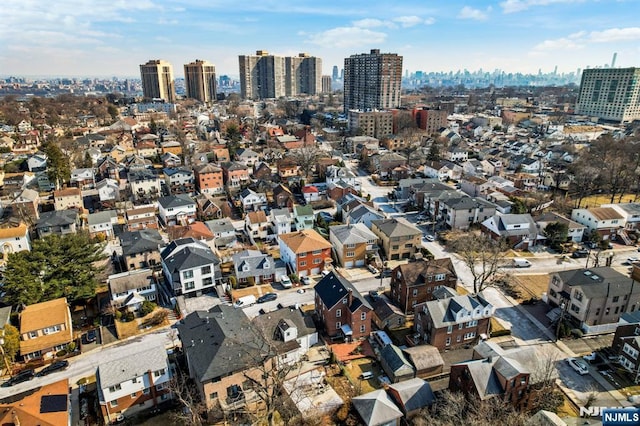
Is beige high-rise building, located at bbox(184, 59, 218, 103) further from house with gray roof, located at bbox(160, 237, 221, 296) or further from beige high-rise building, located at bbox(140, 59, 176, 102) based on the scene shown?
house with gray roof, located at bbox(160, 237, 221, 296)

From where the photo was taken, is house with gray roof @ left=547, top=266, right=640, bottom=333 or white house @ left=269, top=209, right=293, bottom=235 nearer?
house with gray roof @ left=547, top=266, right=640, bottom=333

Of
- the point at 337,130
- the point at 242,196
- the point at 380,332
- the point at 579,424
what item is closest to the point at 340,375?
the point at 380,332

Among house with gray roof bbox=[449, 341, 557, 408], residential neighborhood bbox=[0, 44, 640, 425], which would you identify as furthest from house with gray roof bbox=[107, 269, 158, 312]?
house with gray roof bbox=[449, 341, 557, 408]

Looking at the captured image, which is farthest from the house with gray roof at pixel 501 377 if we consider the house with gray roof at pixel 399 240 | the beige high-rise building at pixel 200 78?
the beige high-rise building at pixel 200 78

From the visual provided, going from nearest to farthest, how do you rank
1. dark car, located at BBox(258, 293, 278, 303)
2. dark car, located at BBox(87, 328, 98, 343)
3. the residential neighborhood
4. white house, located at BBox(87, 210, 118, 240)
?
1. the residential neighborhood
2. dark car, located at BBox(87, 328, 98, 343)
3. dark car, located at BBox(258, 293, 278, 303)
4. white house, located at BBox(87, 210, 118, 240)

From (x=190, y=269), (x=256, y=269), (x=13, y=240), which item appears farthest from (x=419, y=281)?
(x=13, y=240)

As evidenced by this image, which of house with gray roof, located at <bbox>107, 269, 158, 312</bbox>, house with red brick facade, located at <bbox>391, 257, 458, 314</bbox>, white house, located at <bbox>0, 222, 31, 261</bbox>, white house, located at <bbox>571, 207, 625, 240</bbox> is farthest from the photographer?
white house, located at <bbox>571, 207, 625, 240</bbox>

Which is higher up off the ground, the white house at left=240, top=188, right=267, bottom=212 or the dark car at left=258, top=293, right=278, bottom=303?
the white house at left=240, top=188, right=267, bottom=212

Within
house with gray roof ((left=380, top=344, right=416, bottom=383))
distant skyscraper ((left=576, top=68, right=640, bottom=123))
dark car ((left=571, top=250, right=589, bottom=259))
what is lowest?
house with gray roof ((left=380, top=344, right=416, bottom=383))
